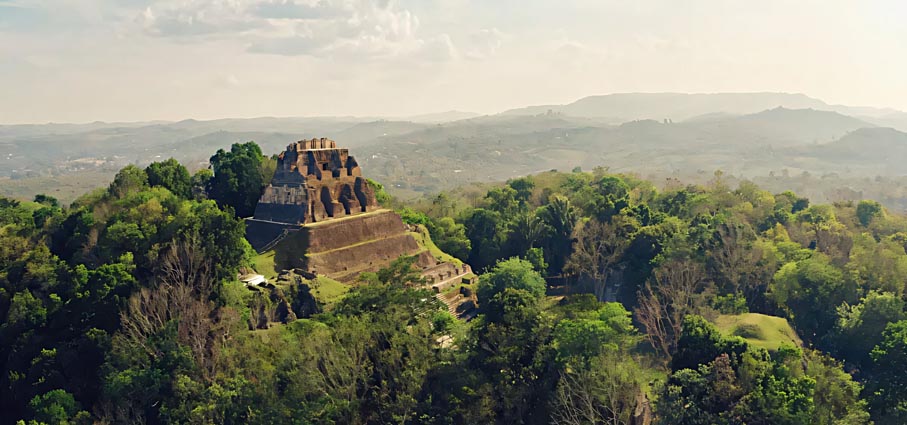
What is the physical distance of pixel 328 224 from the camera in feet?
131

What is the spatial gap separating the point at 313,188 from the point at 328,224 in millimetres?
3003

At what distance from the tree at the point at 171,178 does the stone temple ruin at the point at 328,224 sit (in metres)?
5.75

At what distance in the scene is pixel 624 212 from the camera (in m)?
46.9

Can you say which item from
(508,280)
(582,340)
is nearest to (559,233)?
(508,280)

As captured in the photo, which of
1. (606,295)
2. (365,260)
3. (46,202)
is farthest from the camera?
(46,202)

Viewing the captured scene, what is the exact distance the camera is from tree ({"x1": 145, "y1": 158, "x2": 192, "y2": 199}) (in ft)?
140

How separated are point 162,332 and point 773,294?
33112mm

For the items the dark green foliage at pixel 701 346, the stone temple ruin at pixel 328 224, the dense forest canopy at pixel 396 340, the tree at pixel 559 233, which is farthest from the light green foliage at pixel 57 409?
the tree at pixel 559 233

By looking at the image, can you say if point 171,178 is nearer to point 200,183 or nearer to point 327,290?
point 200,183

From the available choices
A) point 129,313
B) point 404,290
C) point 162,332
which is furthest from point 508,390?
point 129,313

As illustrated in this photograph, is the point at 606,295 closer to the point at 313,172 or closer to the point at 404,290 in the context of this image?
the point at 404,290

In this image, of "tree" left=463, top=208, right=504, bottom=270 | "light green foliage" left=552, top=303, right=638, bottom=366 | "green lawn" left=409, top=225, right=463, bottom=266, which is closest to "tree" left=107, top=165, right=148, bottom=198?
"green lawn" left=409, top=225, right=463, bottom=266

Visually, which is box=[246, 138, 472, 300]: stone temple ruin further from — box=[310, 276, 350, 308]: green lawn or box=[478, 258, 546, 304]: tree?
box=[478, 258, 546, 304]: tree

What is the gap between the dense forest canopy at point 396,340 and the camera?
76.5ft
